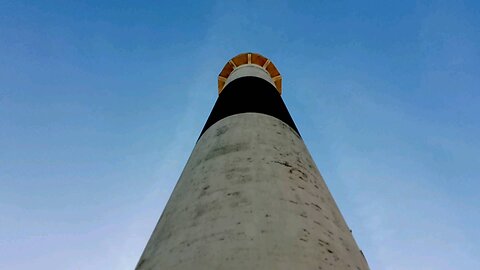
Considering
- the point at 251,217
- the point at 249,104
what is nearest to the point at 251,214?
the point at 251,217

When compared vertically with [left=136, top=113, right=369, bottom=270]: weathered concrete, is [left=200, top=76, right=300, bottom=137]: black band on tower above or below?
above

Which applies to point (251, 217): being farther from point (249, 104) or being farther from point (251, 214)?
point (249, 104)

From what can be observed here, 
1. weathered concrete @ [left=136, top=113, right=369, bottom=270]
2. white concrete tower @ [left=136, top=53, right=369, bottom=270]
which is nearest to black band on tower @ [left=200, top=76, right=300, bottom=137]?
white concrete tower @ [left=136, top=53, right=369, bottom=270]

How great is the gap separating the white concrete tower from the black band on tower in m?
0.71

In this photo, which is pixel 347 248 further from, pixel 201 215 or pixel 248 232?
pixel 201 215

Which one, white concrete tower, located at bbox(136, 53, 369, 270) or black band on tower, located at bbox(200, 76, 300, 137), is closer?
white concrete tower, located at bbox(136, 53, 369, 270)

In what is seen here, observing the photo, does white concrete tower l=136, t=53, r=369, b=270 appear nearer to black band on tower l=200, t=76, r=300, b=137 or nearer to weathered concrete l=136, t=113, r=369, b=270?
weathered concrete l=136, t=113, r=369, b=270

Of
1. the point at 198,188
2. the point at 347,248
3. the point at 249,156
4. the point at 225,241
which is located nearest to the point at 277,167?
the point at 249,156

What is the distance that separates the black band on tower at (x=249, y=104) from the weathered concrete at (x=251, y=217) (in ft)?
3.82

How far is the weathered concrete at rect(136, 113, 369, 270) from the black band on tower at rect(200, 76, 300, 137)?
116 centimetres

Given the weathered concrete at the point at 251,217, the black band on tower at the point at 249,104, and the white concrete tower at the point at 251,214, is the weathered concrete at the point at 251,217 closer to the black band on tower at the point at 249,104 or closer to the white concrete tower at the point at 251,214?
the white concrete tower at the point at 251,214

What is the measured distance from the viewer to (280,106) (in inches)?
259

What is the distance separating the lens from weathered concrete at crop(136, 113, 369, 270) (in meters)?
2.74

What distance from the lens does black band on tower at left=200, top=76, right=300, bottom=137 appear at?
5.79 meters
